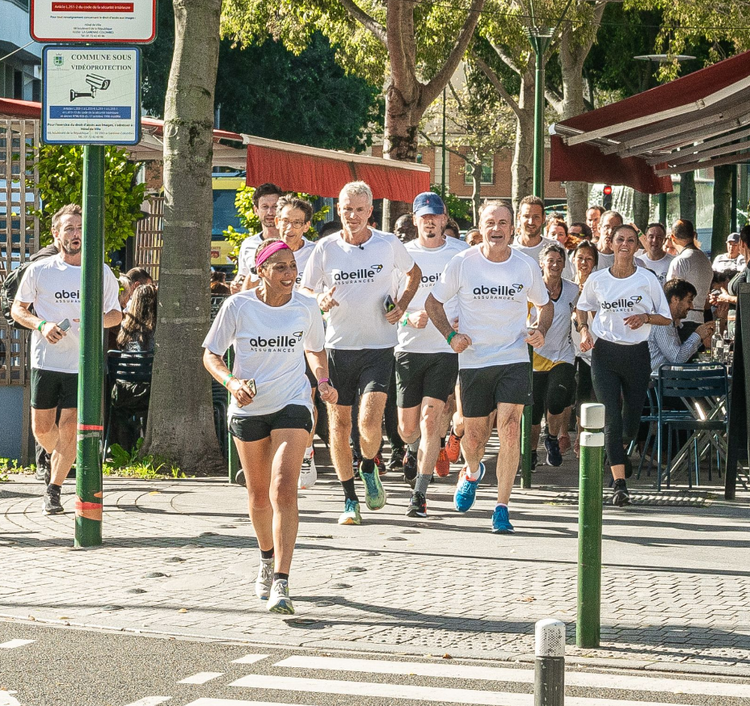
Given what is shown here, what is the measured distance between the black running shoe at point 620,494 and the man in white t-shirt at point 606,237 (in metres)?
2.99

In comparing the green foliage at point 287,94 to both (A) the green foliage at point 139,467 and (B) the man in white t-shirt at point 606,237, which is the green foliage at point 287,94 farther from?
(A) the green foliage at point 139,467

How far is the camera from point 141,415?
12.9 m

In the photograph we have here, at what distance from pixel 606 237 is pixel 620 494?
402 cm

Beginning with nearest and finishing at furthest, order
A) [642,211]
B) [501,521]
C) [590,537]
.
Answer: [590,537]
[501,521]
[642,211]

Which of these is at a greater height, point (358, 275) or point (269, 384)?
point (358, 275)

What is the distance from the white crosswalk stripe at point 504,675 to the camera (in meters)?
5.64

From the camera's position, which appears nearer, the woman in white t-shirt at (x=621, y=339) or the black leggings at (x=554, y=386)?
the woman in white t-shirt at (x=621, y=339)

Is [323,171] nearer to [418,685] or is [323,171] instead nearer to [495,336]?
[495,336]

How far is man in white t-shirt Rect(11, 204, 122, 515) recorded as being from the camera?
382 inches

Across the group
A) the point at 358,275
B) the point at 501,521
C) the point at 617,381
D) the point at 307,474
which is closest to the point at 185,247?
the point at 307,474

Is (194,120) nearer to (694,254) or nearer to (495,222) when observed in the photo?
(495,222)

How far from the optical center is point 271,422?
275 inches

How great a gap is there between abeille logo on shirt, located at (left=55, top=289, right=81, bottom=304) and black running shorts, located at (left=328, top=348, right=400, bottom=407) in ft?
5.96

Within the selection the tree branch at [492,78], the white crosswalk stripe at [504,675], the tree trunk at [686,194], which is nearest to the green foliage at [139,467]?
the white crosswalk stripe at [504,675]
